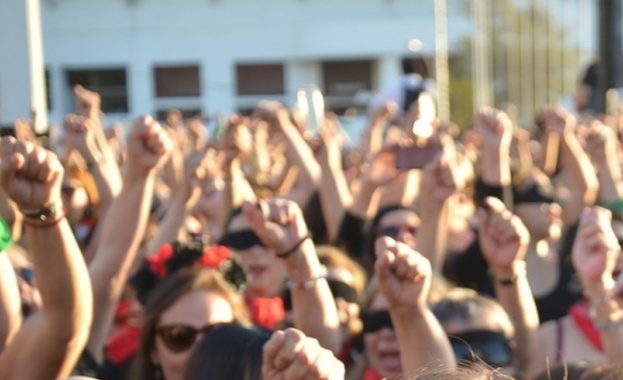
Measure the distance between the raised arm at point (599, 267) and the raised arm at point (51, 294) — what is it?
4.22 feet

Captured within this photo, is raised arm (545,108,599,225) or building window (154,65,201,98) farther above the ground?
raised arm (545,108,599,225)

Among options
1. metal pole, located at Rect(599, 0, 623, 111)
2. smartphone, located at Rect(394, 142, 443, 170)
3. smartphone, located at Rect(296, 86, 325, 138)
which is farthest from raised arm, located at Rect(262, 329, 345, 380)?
metal pole, located at Rect(599, 0, 623, 111)

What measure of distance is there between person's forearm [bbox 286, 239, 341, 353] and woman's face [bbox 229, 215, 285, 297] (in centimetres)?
124

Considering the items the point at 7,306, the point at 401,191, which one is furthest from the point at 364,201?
the point at 7,306

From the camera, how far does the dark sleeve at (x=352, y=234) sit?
5945mm

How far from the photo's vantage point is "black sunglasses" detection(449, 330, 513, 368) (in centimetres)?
372

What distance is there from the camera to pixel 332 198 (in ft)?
20.2

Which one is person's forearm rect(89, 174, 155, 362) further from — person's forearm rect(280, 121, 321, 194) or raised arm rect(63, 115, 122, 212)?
person's forearm rect(280, 121, 321, 194)

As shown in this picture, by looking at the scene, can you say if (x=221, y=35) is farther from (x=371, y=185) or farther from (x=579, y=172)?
(x=371, y=185)

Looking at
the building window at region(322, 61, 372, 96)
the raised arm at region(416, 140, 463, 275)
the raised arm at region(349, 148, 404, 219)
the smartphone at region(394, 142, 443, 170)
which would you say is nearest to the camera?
the raised arm at region(416, 140, 463, 275)

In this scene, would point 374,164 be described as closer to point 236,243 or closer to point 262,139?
point 236,243

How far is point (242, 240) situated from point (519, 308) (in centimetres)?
152

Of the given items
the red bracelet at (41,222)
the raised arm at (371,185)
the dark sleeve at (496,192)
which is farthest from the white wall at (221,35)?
the red bracelet at (41,222)

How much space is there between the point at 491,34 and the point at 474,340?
24027mm
